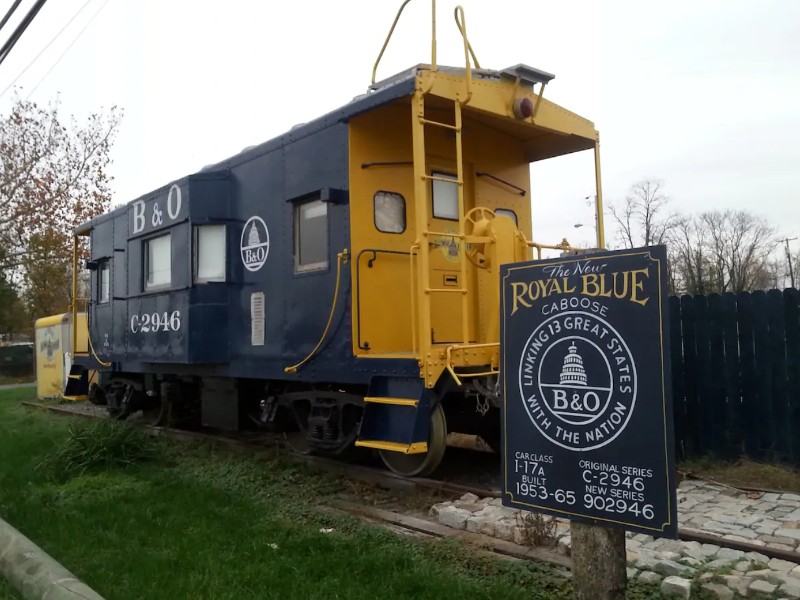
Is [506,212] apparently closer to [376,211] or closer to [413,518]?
[376,211]

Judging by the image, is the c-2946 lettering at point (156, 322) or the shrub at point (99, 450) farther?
the c-2946 lettering at point (156, 322)

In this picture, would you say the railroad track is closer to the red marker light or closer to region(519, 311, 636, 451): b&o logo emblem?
region(519, 311, 636, 451): b&o logo emblem

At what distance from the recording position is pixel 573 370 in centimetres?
329

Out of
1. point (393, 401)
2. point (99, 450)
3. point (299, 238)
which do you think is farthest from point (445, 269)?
point (99, 450)

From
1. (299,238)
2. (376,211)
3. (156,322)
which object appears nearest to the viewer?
(376,211)

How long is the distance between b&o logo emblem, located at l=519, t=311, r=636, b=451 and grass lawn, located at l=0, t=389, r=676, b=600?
1057 mm

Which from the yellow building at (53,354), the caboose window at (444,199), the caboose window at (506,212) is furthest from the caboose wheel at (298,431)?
the yellow building at (53,354)

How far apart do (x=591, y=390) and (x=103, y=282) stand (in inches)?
390

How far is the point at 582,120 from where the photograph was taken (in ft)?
24.2

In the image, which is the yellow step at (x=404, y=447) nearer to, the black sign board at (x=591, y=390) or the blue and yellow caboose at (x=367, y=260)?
the blue and yellow caboose at (x=367, y=260)

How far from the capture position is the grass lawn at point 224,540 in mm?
3928

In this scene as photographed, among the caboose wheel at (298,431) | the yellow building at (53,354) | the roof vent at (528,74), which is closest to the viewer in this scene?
the roof vent at (528,74)

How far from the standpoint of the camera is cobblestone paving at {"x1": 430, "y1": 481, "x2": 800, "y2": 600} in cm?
375

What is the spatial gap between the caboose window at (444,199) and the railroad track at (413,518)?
2683 millimetres
